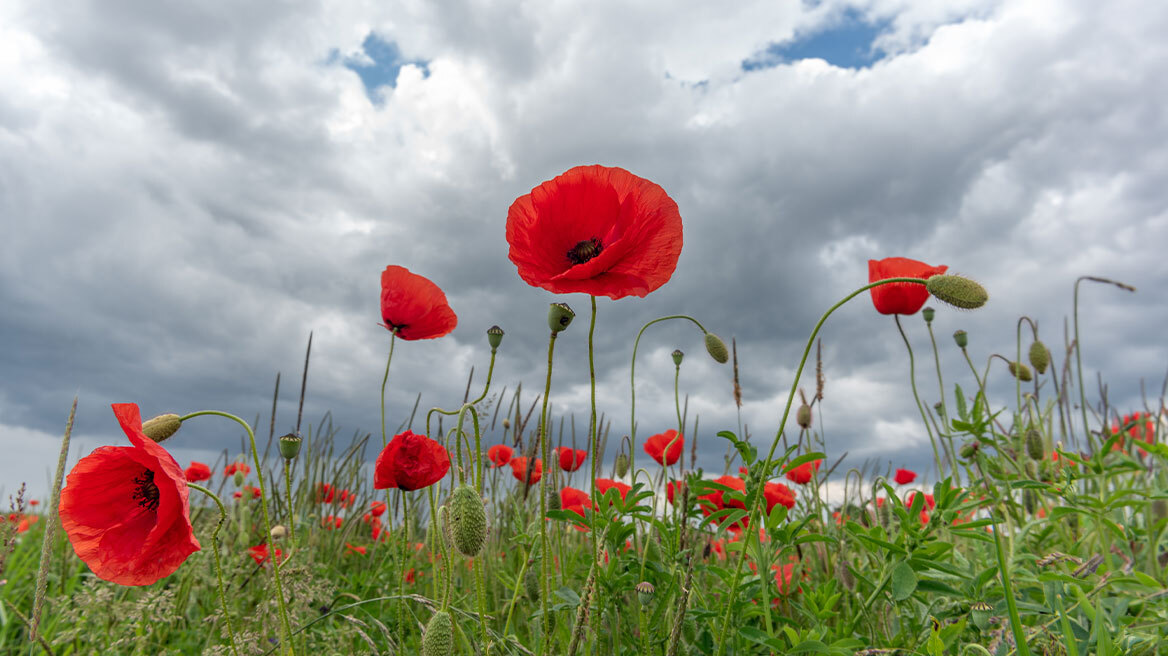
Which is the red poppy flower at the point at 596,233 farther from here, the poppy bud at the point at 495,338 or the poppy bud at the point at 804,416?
the poppy bud at the point at 804,416

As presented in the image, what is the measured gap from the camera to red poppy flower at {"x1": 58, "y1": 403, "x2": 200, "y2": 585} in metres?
1.56

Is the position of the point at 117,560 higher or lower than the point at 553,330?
lower

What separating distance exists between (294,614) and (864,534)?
1.89 metres

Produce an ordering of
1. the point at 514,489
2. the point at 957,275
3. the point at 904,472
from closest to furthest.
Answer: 1. the point at 957,275
2. the point at 514,489
3. the point at 904,472

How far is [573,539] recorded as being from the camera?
13.7ft

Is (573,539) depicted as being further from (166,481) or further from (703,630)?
(166,481)

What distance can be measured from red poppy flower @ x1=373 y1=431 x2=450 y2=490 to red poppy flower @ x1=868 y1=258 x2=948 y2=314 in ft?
5.31

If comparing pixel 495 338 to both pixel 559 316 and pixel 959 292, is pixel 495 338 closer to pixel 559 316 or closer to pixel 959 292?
pixel 559 316

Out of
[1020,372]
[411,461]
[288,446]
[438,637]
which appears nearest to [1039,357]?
[1020,372]

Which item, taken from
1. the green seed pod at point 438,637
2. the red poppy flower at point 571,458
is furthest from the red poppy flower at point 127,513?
the red poppy flower at point 571,458

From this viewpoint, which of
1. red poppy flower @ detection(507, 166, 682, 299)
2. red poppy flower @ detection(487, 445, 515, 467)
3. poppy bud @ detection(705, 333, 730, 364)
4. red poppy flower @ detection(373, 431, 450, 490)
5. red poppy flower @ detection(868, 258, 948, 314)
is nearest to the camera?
red poppy flower @ detection(507, 166, 682, 299)

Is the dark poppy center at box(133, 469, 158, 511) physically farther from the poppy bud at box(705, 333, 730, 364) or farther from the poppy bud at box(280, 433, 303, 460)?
the poppy bud at box(705, 333, 730, 364)

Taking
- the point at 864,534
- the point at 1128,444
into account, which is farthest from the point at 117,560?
the point at 1128,444

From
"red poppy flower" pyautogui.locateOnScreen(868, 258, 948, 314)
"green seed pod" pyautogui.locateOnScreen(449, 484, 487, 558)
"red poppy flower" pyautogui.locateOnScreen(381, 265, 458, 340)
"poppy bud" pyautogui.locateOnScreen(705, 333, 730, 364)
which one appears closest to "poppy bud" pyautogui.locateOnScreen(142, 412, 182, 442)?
"green seed pod" pyautogui.locateOnScreen(449, 484, 487, 558)
